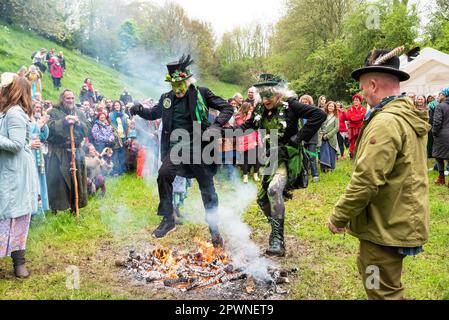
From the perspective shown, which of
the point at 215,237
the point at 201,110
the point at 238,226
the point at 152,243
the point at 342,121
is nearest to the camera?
the point at 201,110

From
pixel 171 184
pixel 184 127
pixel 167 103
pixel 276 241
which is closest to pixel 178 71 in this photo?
pixel 167 103

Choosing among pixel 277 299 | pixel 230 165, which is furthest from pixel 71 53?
pixel 277 299

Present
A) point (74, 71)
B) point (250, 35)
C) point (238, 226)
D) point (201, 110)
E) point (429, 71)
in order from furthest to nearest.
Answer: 1. point (250, 35)
2. point (74, 71)
3. point (429, 71)
4. point (238, 226)
5. point (201, 110)

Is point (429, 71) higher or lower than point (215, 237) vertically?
higher

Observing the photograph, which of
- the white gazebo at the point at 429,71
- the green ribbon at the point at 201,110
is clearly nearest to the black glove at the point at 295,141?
the green ribbon at the point at 201,110

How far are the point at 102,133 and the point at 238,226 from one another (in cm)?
Answer: 483

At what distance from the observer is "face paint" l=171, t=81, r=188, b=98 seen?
5145 millimetres

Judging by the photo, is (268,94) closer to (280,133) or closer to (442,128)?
(280,133)

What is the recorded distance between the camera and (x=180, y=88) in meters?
5.17

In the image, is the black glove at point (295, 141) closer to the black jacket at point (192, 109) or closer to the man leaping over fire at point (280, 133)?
the man leaping over fire at point (280, 133)

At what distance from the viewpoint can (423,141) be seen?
2977 millimetres

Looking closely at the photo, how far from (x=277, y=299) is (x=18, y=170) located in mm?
3114

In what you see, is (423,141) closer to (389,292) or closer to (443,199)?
(389,292)
